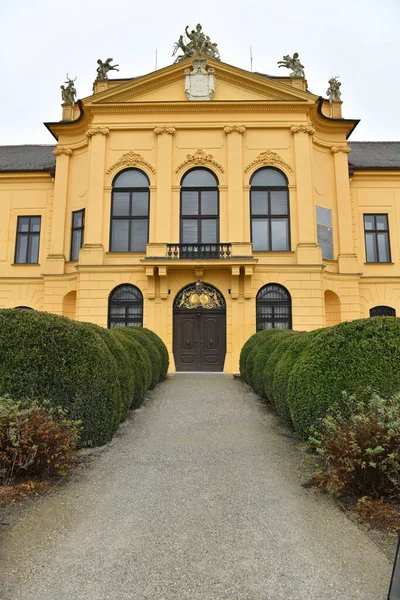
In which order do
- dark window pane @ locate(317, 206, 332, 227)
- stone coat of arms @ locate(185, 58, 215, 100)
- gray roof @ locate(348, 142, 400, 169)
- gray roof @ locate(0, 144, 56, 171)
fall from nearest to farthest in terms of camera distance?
stone coat of arms @ locate(185, 58, 215, 100) < dark window pane @ locate(317, 206, 332, 227) < gray roof @ locate(348, 142, 400, 169) < gray roof @ locate(0, 144, 56, 171)

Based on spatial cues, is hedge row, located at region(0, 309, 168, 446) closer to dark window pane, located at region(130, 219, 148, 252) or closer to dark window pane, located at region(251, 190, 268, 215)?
dark window pane, located at region(130, 219, 148, 252)

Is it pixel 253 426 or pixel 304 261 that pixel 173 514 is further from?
pixel 304 261

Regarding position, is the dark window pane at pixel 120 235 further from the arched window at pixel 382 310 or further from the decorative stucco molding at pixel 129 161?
the arched window at pixel 382 310

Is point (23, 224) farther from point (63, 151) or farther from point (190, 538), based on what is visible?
point (190, 538)

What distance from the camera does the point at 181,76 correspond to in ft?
67.5

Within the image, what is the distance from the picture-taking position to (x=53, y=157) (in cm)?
2516

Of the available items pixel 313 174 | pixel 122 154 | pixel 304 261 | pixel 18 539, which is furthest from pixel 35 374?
pixel 313 174

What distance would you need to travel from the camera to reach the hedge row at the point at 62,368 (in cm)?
597

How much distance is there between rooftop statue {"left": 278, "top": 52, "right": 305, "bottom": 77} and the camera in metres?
22.1

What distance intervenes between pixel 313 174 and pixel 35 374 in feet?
58.5

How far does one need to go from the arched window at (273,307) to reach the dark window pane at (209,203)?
14.4 feet

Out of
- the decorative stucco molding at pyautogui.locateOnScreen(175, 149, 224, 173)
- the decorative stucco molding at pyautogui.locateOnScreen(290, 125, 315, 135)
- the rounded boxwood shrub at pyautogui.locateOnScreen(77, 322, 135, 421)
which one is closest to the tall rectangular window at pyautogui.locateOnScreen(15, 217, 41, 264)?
the decorative stucco molding at pyautogui.locateOnScreen(175, 149, 224, 173)

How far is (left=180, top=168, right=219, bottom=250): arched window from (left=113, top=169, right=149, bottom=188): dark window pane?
1934mm

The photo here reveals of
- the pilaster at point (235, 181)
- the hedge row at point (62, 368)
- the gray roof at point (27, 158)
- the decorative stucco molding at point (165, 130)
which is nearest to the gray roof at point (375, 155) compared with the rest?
the pilaster at point (235, 181)
